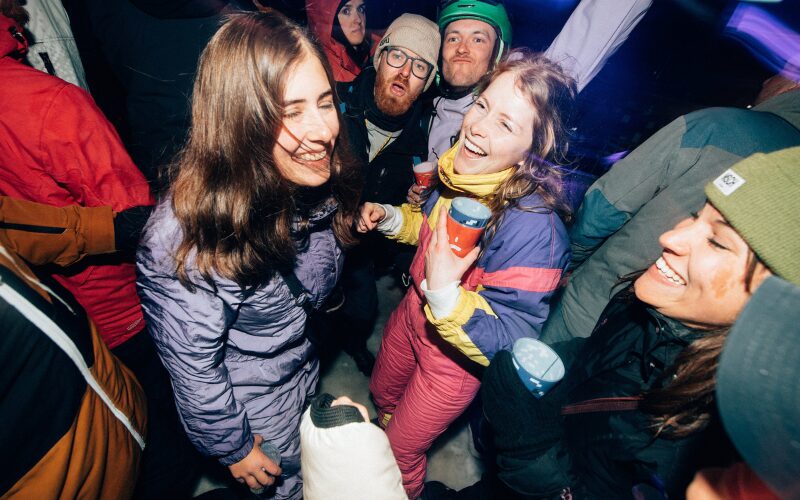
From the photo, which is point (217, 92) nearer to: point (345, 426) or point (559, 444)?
point (345, 426)

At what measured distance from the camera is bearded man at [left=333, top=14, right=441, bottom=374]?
342 centimetres

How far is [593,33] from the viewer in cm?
274

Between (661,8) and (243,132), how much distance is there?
21.0 feet

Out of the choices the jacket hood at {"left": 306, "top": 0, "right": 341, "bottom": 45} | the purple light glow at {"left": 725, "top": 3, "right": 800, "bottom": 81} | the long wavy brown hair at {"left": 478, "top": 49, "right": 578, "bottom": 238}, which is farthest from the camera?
the purple light glow at {"left": 725, "top": 3, "right": 800, "bottom": 81}

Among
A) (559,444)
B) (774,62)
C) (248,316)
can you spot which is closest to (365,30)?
(248,316)

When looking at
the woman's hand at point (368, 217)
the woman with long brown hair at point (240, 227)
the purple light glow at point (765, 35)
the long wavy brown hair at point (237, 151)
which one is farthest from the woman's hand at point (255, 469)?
the purple light glow at point (765, 35)

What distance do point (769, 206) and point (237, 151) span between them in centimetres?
192

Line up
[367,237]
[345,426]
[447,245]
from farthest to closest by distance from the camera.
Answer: [367,237]
[447,245]
[345,426]

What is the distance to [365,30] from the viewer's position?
430 centimetres

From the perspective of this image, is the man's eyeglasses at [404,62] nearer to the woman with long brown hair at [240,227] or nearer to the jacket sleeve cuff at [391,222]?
the jacket sleeve cuff at [391,222]

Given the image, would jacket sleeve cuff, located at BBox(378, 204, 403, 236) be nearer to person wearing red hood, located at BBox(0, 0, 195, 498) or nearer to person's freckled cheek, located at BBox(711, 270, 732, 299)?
person wearing red hood, located at BBox(0, 0, 195, 498)

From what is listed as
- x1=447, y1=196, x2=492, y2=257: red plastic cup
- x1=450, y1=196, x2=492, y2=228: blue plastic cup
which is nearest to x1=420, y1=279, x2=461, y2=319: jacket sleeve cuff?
x1=447, y1=196, x2=492, y2=257: red plastic cup

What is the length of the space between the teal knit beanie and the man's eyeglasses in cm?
299

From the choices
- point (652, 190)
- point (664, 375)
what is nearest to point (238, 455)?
point (664, 375)
